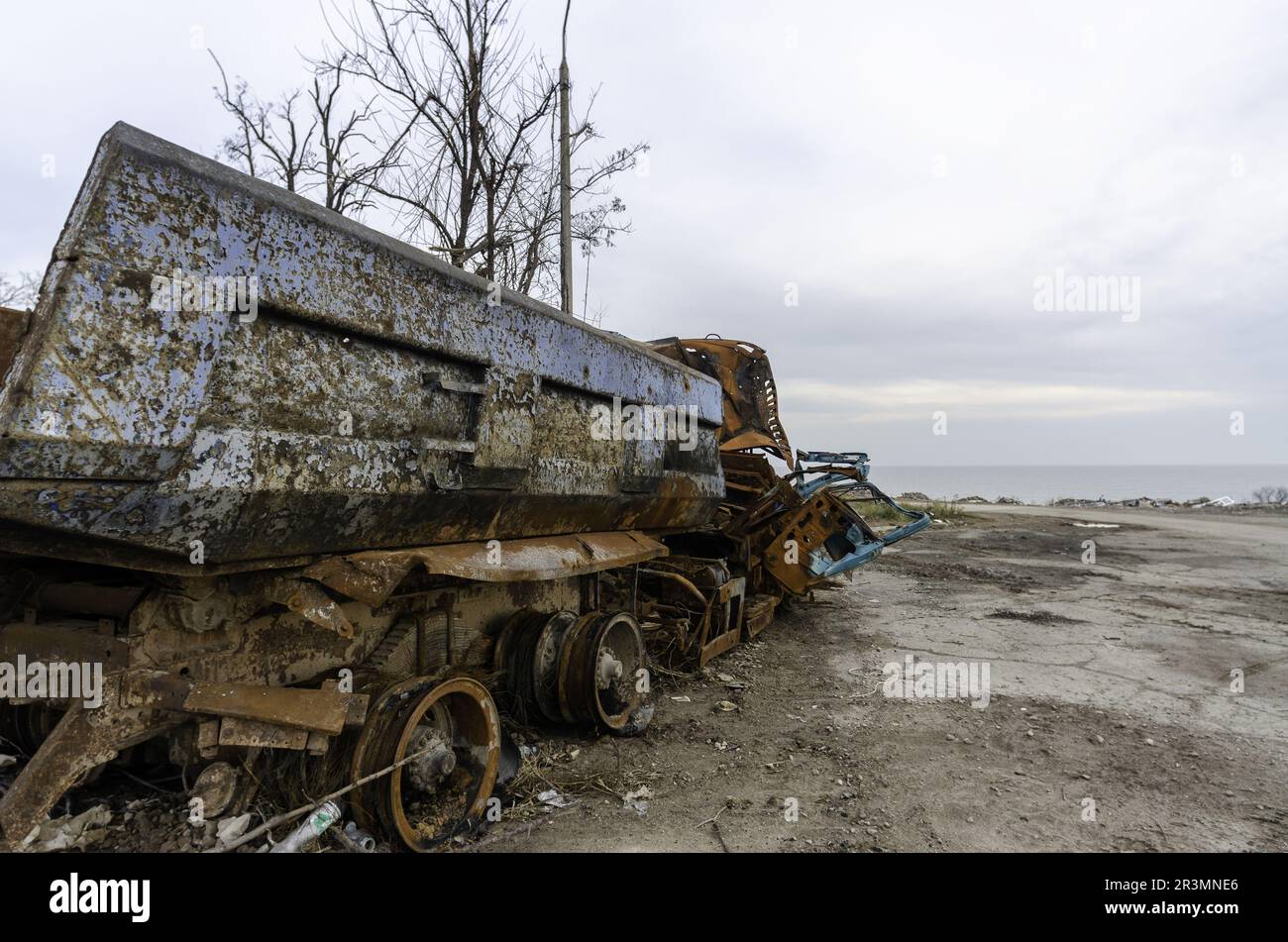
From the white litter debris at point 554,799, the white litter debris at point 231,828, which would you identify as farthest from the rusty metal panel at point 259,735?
the white litter debris at point 554,799

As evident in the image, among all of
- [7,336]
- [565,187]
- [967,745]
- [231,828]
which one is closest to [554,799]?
[231,828]

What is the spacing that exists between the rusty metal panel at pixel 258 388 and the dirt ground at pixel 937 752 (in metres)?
1.22

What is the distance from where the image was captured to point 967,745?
4.25 metres

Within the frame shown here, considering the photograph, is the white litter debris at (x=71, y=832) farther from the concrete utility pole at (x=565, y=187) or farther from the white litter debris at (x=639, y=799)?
the concrete utility pole at (x=565, y=187)

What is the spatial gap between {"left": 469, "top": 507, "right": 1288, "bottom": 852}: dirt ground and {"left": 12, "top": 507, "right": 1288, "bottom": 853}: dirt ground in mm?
15

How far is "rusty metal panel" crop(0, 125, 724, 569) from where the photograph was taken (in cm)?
197

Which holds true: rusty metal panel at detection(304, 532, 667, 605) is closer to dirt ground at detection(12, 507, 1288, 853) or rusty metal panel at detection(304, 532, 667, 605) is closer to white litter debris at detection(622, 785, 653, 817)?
dirt ground at detection(12, 507, 1288, 853)

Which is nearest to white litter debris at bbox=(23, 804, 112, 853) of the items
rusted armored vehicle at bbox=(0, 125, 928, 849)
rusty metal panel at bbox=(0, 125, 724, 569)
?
rusted armored vehicle at bbox=(0, 125, 928, 849)

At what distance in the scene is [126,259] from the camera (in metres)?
2.06

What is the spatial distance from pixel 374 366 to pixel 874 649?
5.34 meters

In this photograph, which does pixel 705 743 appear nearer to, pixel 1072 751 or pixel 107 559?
pixel 1072 751

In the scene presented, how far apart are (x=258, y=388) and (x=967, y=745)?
4.16 metres

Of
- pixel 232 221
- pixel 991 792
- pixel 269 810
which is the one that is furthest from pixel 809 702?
pixel 232 221

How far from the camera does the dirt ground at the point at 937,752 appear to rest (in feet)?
10.3
